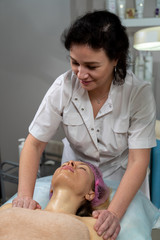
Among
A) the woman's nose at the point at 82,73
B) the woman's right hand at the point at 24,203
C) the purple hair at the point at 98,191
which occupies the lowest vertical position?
the purple hair at the point at 98,191

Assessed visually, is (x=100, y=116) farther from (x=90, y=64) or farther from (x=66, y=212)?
(x=66, y=212)

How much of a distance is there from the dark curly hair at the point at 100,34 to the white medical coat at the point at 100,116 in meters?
0.23

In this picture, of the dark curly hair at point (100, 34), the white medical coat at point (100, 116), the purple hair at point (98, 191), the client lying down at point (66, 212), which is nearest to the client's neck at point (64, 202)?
the client lying down at point (66, 212)

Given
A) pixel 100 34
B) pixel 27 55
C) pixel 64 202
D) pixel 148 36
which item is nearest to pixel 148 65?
pixel 148 36

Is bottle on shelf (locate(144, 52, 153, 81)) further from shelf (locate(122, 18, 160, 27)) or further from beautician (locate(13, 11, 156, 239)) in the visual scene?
beautician (locate(13, 11, 156, 239))

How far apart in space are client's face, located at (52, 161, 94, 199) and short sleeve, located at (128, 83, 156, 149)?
0.27 m

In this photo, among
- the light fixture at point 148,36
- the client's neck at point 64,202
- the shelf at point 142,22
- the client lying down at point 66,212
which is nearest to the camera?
the client lying down at point 66,212

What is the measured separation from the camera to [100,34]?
0.98 m

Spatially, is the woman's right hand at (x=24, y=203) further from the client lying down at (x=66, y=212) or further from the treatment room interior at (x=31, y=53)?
the treatment room interior at (x=31, y=53)

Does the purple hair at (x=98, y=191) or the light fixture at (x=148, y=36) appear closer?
the purple hair at (x=98, y=191)

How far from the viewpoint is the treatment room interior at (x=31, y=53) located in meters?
2.21

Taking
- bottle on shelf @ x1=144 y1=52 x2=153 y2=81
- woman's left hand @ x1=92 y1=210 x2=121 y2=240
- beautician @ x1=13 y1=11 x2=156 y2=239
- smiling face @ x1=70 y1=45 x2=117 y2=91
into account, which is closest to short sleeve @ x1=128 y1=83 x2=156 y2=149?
beautician @ x1=13 y1=11 x2=156 y2=239

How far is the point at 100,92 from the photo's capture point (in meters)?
1.28

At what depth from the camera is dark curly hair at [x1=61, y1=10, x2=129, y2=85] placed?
0.98 metres
